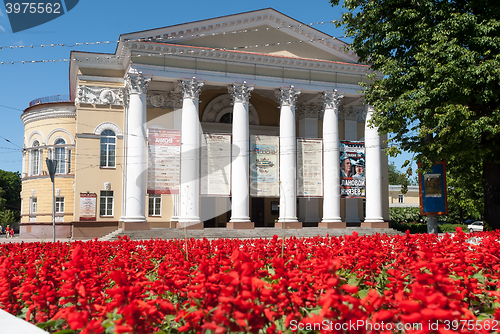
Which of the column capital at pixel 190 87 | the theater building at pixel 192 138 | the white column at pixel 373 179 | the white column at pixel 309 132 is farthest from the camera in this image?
the white column at pixel 309 132

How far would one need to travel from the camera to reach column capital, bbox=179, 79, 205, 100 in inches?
1169

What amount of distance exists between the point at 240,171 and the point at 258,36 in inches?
414

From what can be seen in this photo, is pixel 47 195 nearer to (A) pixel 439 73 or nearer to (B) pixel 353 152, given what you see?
(B) pixel 353 152

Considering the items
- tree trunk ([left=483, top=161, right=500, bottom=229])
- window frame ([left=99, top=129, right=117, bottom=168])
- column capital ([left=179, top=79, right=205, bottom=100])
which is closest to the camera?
tree trunk ([left=483, top=161, right=500, bottom=229])

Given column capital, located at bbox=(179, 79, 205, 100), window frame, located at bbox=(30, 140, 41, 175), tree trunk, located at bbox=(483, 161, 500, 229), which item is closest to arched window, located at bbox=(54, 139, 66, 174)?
window frame, located at bbox=(30, 140, 41, 175)

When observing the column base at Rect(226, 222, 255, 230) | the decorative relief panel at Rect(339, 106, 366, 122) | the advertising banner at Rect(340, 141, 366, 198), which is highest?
the decorative relief panel at Rect(339, 106, 366, 122)

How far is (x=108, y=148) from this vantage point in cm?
3216

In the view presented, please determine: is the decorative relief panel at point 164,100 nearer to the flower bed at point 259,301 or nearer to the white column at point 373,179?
the white column at point 373,179

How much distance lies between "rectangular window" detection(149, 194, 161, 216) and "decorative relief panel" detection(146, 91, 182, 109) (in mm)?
6893

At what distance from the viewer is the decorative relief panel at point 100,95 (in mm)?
31281

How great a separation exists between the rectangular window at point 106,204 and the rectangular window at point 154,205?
2855 mm

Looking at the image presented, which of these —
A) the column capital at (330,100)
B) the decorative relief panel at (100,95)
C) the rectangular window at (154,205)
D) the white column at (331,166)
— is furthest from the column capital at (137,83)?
the white column at (331,166)

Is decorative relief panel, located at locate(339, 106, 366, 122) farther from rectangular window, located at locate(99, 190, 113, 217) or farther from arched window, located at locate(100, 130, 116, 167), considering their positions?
rectangular window, located at locate(99, 190, 113, 217)

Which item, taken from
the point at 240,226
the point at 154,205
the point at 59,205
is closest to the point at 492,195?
the point at 240,226
